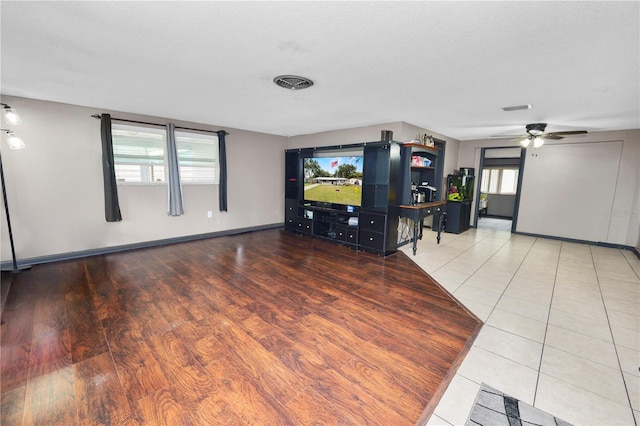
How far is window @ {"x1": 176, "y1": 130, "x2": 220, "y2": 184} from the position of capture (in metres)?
5.11

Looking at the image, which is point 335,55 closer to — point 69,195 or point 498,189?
point 69,195

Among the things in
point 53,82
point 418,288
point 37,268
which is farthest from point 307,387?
point 37,268

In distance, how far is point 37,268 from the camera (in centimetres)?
367

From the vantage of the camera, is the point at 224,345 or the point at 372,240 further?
the point at 372,240

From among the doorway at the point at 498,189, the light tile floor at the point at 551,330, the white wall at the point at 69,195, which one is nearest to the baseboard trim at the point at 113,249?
the white wall at the point at 69,195

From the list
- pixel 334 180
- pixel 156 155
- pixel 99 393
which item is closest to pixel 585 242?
pixel 334 180

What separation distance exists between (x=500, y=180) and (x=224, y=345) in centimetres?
1025

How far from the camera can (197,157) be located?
5309mm

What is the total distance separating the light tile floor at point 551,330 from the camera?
64.7 inches

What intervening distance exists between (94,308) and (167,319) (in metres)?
0.85


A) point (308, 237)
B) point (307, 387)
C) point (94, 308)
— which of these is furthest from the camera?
point (308, 237)

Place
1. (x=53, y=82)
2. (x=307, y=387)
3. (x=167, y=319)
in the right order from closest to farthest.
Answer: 1. (x=307, y=387)
2. (x=167, y=319)
3. (x=53, y=82)

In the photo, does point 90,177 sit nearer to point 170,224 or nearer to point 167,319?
point 170,224

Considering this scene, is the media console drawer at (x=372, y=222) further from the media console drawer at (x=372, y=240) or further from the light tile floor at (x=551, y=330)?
the light tile floor at (x=551, y=330)
